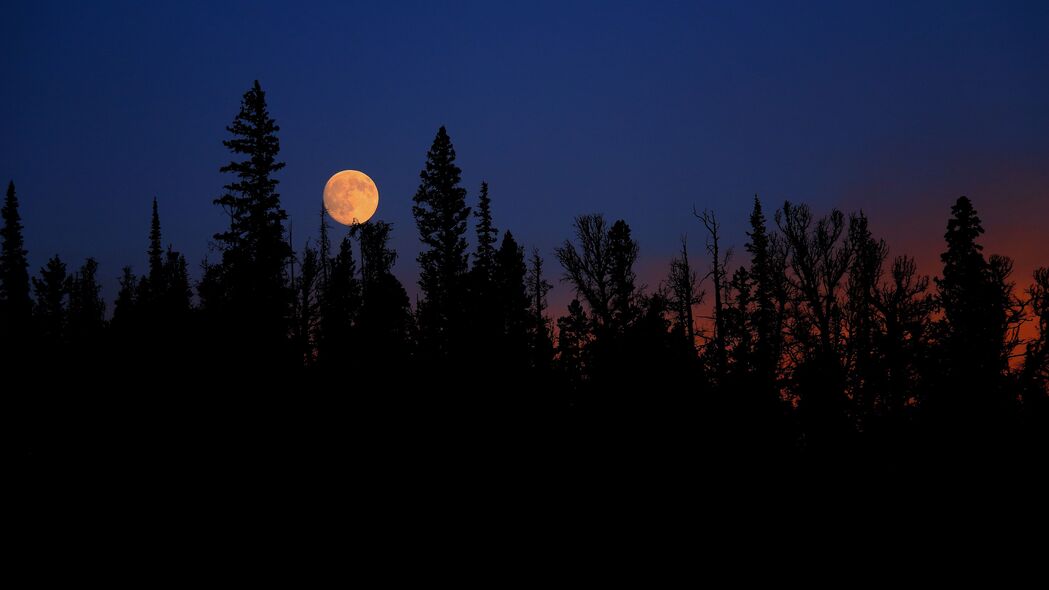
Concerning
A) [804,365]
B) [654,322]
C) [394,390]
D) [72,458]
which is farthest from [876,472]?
[72,458]

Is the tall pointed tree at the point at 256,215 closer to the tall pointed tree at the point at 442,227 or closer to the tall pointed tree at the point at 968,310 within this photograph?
the tall pointed tree at the point at 442,227

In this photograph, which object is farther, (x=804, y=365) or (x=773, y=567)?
(x=804, y=365)

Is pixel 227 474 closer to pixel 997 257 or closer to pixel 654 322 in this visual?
pixel 654 322

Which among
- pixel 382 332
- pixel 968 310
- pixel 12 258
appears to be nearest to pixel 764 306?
pixel 968 310

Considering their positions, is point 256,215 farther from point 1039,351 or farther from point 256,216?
point 1039,351

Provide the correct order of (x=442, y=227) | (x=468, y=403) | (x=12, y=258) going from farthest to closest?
(x=12, y=258) < (x=442, y=227) < (x=468, y=403)

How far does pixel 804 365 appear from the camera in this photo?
19047mm

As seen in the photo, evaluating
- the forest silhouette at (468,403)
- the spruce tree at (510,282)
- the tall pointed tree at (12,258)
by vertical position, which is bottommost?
the forest silhouette at (468,403)

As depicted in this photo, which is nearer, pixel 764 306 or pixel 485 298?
pixel 485 298

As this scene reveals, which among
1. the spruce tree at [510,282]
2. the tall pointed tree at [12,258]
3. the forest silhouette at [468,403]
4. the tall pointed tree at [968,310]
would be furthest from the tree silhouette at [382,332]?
the tall pointed tree at [12,258]

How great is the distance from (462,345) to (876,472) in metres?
11.0

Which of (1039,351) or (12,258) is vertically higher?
(12,258)

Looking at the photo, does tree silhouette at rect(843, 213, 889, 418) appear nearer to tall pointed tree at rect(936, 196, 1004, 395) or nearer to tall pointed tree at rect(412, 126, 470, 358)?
tall pointed tree at rect(936, 196, 1004, 395)

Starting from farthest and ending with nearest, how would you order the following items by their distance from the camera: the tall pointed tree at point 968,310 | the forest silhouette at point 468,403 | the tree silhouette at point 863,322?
the tree silhouette at point 863,322 → the tall pointed tree at point 968,310 → the forest silhouette at point 468,403
